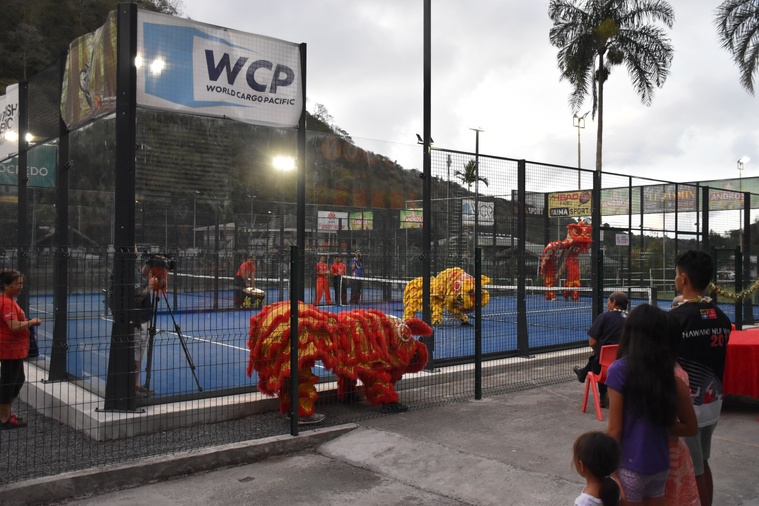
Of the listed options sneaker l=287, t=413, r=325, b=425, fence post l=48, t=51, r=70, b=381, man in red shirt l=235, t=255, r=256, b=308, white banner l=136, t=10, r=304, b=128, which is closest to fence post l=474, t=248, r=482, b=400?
sneaker l=287, t=413, r=325, b=425

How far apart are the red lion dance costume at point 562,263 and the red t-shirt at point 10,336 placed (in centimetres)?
776

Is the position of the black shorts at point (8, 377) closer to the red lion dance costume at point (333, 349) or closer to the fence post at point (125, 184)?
the fence post at point (125, 184)

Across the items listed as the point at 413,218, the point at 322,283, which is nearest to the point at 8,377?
the point at 322,283

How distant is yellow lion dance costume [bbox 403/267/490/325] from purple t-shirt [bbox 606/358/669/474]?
264 inches

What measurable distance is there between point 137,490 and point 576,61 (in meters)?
33.5

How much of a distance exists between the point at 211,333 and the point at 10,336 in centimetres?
349

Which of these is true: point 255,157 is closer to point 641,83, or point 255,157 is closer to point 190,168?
point 190,168

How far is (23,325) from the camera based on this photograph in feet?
20.3

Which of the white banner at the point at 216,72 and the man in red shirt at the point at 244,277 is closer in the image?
the white banner at the point at 216,72

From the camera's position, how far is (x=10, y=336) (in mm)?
6254

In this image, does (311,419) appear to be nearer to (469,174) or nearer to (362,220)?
(469,174)

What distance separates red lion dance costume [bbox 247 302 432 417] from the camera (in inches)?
263

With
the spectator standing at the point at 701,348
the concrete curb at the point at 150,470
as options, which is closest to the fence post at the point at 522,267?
the concrete curb at the point at 150,470

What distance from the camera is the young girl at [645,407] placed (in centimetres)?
305
